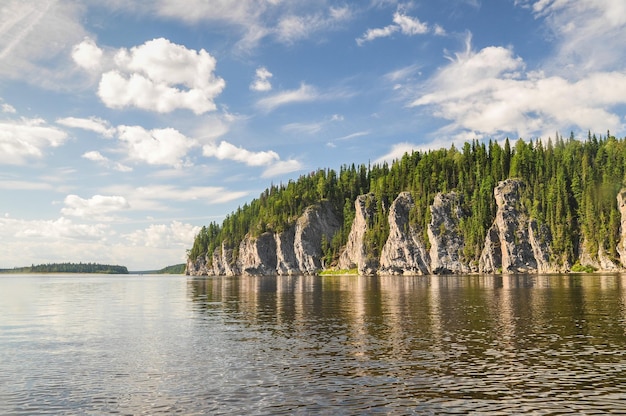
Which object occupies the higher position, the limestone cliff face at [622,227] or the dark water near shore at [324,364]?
the limestone cliff face at [622,227]

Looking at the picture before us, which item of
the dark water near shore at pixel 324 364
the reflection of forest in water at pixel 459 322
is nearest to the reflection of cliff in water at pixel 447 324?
the reflection of forest in water at pixel 459 322

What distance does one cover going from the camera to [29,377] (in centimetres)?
2553

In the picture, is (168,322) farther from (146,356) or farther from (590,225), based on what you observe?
(590,225)

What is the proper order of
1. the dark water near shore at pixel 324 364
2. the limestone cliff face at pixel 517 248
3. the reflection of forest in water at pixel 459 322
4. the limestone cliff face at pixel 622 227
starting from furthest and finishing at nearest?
the limestone cliff face at pixel 517 248 < the limestone cliff face at pixel 622 227 < the reflection of forest in water at pixel 459 322 < the dark water near shore at pixel 324 364

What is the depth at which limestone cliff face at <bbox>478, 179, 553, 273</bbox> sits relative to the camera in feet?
615

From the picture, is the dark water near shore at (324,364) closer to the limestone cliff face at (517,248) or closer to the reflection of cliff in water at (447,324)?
the reflection of cliff in water at (447,324)

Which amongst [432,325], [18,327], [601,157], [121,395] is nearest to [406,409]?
[121,395]

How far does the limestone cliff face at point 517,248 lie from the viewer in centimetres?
18750

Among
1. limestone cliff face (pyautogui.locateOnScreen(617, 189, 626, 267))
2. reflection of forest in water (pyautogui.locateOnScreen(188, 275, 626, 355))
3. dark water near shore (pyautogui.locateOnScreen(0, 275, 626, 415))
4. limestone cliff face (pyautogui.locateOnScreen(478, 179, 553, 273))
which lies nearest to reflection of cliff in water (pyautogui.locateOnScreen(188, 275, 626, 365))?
reflection of forest in water (pyautogui.locateOnScreen(188, 275, 626, 355))

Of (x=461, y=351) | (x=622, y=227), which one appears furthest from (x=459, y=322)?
(x=622, y=227)

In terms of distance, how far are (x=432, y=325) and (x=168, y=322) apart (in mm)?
25555

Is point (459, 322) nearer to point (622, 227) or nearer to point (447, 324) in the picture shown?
point (447, 324)

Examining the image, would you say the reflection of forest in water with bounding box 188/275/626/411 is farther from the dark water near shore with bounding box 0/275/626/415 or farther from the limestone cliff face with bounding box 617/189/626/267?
the limestone cliff face with bounding box 617/189/626/267

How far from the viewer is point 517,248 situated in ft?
625
